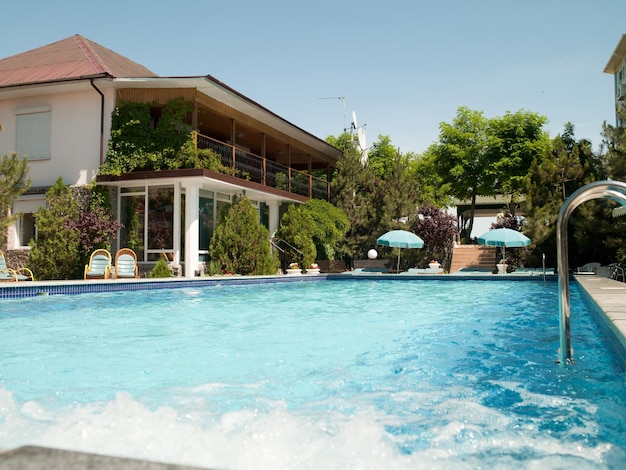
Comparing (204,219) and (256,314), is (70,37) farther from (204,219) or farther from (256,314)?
(256,314)

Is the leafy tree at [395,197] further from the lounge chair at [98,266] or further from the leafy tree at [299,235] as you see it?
the lounge chair at [98,266]

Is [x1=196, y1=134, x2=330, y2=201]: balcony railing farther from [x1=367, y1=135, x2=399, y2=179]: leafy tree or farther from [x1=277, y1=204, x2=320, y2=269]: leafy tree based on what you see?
[x1=367, y1=135, x2=399, y2=179]: leafy tree

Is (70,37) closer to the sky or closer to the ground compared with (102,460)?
closer to the sky

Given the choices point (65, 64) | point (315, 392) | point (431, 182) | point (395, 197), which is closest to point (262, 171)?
point (395, 197)

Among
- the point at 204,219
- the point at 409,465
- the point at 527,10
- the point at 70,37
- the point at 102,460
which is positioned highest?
the point at 70,37

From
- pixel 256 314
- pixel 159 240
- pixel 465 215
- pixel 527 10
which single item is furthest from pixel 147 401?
pixel 465 215

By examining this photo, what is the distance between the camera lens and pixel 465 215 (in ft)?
131

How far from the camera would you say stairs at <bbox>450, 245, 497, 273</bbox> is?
83.9ft

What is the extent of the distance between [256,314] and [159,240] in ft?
28.3

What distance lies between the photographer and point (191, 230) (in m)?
17.0

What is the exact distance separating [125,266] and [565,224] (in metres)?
13.9

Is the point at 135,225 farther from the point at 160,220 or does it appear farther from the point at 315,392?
the point at 315,392

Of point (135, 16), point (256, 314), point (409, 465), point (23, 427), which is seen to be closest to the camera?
point (409, 465)

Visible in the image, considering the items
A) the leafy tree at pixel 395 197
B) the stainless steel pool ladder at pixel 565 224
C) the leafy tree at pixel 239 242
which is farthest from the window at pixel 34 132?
the stainless steel pool ladder at pixel 565 224
